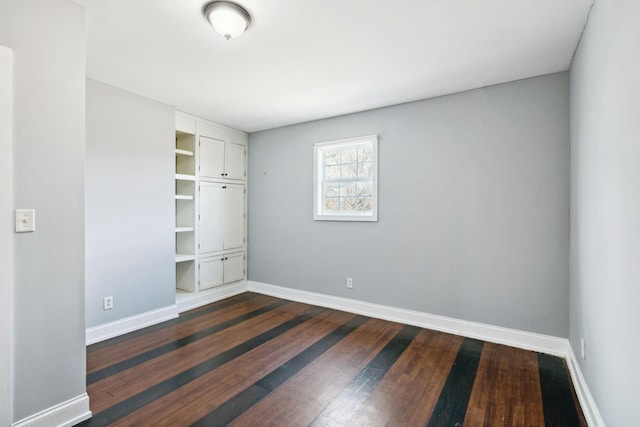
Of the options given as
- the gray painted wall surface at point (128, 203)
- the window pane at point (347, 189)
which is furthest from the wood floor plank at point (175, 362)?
the window pane at point (347, 189)

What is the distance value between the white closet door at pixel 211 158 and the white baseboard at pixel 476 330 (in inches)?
79.4

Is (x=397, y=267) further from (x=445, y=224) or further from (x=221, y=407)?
(x=221, y=407)

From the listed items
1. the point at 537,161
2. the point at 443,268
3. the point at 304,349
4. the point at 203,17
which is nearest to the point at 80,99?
the point at 203,17

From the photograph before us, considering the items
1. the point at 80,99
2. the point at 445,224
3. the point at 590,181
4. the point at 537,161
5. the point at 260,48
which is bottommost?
the point at 445,224

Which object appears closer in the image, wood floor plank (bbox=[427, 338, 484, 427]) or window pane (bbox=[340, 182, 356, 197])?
wood floor plank (bbox=[427, 338, 484, 427])

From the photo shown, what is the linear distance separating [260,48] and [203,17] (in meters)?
0.48

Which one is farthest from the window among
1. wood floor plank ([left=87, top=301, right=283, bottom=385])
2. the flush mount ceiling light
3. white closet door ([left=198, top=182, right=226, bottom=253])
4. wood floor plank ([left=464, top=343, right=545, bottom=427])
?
the flush mount ceiling light

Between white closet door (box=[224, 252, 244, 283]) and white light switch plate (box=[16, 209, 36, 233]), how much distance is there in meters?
2.93

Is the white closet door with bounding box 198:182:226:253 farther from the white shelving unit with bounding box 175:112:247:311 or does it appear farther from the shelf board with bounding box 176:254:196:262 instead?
the shelf board with bounding box 176:254:196:262

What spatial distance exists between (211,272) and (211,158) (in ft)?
5.32

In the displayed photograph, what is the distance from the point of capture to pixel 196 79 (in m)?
2.96

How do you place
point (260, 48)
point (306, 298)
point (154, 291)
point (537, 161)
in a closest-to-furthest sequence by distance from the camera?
point (260, 48) < point (537, 161) < point (154, 291) < point (306, 298)

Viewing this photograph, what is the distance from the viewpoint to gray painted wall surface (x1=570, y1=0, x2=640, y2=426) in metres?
1.29

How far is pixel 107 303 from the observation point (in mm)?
3100
